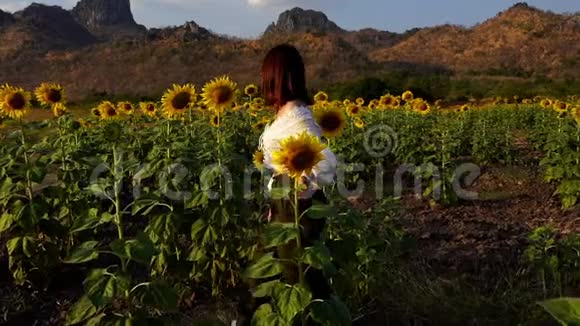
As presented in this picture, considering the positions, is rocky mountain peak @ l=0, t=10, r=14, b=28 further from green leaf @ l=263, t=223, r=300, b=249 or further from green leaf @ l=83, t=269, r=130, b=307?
green leaf @ l=263, t=223, r=300, b=249

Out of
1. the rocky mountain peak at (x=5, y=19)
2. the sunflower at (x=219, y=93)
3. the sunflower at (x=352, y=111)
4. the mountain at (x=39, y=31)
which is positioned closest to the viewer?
the sunflower at (x=219, y=93)

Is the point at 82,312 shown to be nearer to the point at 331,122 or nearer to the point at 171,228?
the point at 171,228

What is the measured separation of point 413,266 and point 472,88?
29.3 metres

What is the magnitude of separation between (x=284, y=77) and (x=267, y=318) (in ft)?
3.44

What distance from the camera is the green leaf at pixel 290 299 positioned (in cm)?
235

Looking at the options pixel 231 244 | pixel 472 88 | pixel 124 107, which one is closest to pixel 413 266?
pixel 231 244

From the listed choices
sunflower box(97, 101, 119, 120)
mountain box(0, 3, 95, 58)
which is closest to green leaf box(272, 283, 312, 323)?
sunflower box(97, 101, 119, 120)

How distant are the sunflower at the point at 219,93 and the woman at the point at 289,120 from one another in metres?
0.94

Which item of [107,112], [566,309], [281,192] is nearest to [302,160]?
[281,192]

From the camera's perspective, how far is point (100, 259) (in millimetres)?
4543

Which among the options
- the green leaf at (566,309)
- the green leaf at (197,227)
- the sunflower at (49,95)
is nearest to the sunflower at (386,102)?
the sunflower at (49,95)

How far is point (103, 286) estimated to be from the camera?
2.46m

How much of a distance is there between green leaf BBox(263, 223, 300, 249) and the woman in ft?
1.42

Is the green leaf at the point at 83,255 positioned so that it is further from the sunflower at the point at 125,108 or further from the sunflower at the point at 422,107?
the sunflower at the point at 422,107
